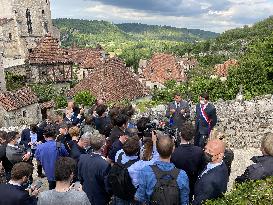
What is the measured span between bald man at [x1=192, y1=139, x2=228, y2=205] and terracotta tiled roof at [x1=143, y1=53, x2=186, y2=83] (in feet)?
137

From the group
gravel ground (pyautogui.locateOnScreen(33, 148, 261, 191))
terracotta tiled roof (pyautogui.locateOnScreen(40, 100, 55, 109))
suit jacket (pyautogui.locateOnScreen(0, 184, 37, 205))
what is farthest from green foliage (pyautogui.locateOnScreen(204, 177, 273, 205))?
terracotta tiled roof (pyautogui.locateOnScreen(40, 100, 55, 109))

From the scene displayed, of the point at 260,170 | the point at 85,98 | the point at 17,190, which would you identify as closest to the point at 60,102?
the point at 85,98

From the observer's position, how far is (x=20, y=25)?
186 feet

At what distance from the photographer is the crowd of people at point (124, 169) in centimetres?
539

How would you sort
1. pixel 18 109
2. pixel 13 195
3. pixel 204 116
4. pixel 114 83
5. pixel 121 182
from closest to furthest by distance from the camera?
pixel 13 195
pixel 121 182
pixel 204 116
pixel 114 83
pixel 18 109

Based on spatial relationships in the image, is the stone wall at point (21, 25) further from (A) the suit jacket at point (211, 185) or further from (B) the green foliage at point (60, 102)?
(A) the suit jacket at point (211, 185)

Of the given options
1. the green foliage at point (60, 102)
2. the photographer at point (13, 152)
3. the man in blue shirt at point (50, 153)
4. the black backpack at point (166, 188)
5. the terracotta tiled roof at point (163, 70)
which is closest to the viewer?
the black backpack at point (166, 188)

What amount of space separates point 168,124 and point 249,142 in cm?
352

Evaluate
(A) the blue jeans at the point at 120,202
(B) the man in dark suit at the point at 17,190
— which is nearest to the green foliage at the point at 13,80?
(A) the blue jeans at the point at 120,202

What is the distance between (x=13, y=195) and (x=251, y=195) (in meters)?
3.38

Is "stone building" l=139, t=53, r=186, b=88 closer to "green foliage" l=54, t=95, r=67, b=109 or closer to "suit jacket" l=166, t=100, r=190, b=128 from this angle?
"green foliage" l=54, t=95, r=67, b=109

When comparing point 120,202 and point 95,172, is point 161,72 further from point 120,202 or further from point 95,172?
point 120,202

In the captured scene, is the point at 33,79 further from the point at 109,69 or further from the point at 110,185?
the point at 110,185

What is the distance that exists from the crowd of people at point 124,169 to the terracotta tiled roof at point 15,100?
700 inches
